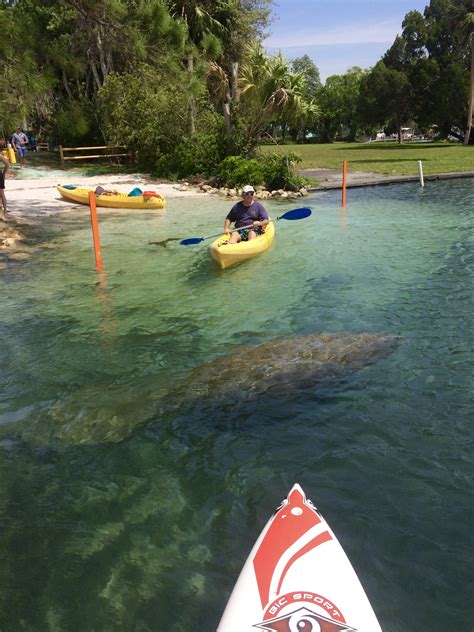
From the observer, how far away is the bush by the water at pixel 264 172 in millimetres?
20578

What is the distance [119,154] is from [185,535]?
2657 cm

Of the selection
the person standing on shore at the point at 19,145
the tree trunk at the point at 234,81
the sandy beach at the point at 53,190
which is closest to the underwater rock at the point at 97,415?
the sandy beach at the point at 53,190

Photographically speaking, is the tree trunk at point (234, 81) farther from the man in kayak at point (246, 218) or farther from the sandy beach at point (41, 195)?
the man in kayak at point (246, 218)

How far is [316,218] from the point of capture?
49.6ft

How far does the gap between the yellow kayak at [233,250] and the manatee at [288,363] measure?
3473 mm

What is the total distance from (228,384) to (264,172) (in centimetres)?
1745

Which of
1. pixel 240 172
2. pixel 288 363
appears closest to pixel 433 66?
pixel 240 172

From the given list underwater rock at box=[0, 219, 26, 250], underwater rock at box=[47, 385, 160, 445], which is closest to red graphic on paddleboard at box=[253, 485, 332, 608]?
underwater rock at box=[47, 385, 160, 445]

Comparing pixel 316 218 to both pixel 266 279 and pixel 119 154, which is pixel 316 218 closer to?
pixel 266 279

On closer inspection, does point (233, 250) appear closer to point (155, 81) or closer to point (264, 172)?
point (264, 172)

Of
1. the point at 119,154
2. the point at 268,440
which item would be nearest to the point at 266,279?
the point at 268,440

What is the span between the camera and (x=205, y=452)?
4.06 metres

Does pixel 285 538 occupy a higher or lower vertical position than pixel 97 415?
higher

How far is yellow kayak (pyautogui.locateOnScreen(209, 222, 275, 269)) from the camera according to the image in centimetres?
924
